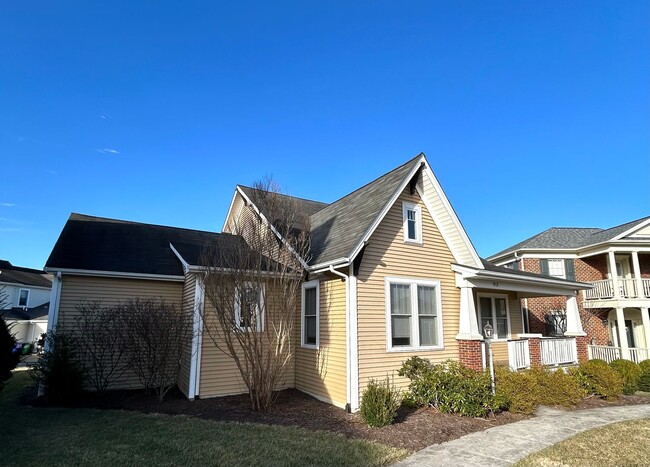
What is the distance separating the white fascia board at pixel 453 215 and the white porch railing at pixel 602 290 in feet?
41.8

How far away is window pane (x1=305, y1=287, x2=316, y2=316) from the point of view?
417 inches

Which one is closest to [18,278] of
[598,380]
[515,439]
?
[515,439]

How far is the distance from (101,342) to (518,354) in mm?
12598

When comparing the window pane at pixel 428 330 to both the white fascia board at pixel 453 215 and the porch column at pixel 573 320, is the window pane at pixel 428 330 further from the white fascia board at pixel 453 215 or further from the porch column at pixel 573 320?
the porch column at pixel 573 320

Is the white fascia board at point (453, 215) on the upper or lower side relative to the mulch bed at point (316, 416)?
upper

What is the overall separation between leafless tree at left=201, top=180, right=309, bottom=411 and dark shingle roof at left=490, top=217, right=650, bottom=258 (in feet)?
57.3

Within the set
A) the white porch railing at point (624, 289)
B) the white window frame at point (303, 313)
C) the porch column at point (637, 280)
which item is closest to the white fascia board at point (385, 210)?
the white window frame at point (303, 313)

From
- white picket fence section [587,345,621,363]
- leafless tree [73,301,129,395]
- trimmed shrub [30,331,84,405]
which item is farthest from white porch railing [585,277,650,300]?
trimmed shrub [30,331,84,405]

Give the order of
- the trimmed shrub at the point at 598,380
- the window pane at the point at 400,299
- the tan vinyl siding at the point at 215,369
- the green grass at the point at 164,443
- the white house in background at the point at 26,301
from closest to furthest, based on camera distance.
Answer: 1. the green grass at the point at 164,443
2. the tan vinyl siding at the point at 215,369
3. the window pane at the point at 400,299
4. the trimmed shrub at the point at 598,380
5. the white house in background at the point at 26,301

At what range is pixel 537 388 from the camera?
31.0 ft

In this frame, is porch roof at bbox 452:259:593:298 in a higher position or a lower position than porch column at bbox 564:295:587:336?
higher

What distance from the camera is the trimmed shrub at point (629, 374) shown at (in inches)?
473

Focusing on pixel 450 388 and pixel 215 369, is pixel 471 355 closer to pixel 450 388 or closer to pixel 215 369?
pixel 450 388

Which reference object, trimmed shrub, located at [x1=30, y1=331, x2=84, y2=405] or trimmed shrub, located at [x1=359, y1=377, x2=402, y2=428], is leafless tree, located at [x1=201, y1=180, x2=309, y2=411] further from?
trimmed shrub, located at [x1=30, y1=331, x2=84, y2=405]
